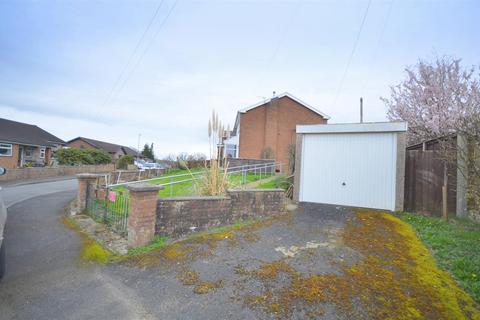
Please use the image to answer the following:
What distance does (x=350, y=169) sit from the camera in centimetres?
725

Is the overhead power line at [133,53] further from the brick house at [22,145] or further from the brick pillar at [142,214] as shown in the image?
the brick house at [22,145]

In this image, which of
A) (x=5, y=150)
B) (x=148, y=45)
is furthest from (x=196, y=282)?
(x=5, y=150)

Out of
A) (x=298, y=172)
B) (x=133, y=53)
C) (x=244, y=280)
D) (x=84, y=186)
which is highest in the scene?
(x=133, y=53)

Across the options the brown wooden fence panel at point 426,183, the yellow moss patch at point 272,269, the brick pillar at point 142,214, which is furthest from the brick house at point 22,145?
the brown wooden fence panel at point 426,183

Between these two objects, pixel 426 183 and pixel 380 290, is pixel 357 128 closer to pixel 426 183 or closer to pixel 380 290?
pixel 426 183

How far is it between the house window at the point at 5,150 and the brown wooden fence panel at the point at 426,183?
28734 millimetres

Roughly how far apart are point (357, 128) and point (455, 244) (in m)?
3.74

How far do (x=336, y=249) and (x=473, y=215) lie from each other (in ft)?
14.3

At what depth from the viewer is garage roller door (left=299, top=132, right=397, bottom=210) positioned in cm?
688

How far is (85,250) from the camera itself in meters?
4.52

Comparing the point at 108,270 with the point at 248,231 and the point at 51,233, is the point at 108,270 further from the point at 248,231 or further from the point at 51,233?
the point at 51,233

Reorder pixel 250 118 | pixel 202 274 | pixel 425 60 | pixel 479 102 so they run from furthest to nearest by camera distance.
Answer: pixel 250 118 < pixel 425 60 < pixel 479 102 < pixel 202 274

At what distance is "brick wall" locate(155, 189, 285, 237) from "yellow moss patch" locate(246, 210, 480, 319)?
1994 millimetres

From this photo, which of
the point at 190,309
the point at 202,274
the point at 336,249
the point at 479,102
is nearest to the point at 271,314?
the point at 190,309
